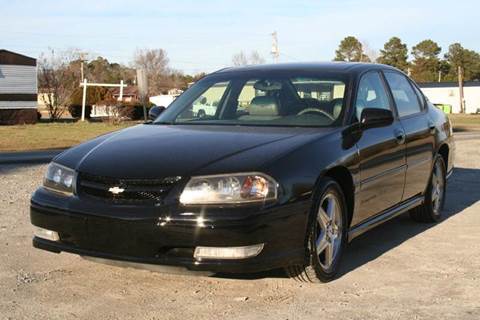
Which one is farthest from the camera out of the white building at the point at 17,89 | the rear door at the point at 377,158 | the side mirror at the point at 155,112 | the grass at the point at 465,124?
the white building at the point at 17,89

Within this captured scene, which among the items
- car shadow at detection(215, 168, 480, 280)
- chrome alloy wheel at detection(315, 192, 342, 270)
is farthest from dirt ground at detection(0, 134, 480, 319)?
chrome alloy wheel at detection(315, 192, 342, 270)

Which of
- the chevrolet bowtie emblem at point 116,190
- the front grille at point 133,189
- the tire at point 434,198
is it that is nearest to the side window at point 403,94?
the tire at point 434,198

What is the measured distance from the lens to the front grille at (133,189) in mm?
3975

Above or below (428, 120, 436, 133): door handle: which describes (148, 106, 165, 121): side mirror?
above

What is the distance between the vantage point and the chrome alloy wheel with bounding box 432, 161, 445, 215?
693 centimetres

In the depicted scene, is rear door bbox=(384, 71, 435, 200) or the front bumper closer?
the front bumper

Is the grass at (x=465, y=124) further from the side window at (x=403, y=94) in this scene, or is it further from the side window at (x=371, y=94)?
the side window at (x=371, y=94)

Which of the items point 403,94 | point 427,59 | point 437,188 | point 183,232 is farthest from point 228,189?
point 427,59

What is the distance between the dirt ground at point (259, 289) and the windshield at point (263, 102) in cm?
123

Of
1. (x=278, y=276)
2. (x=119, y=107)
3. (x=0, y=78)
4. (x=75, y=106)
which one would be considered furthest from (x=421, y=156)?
(x=75, y=106)

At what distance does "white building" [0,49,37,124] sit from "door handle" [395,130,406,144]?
101ft

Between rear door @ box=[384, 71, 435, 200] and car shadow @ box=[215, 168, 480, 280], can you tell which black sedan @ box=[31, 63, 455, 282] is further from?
car shadow @ box=[215, 168, 480, 280]

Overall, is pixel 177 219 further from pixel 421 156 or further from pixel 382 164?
pixel 421 156

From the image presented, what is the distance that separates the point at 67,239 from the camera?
4.29 metres
